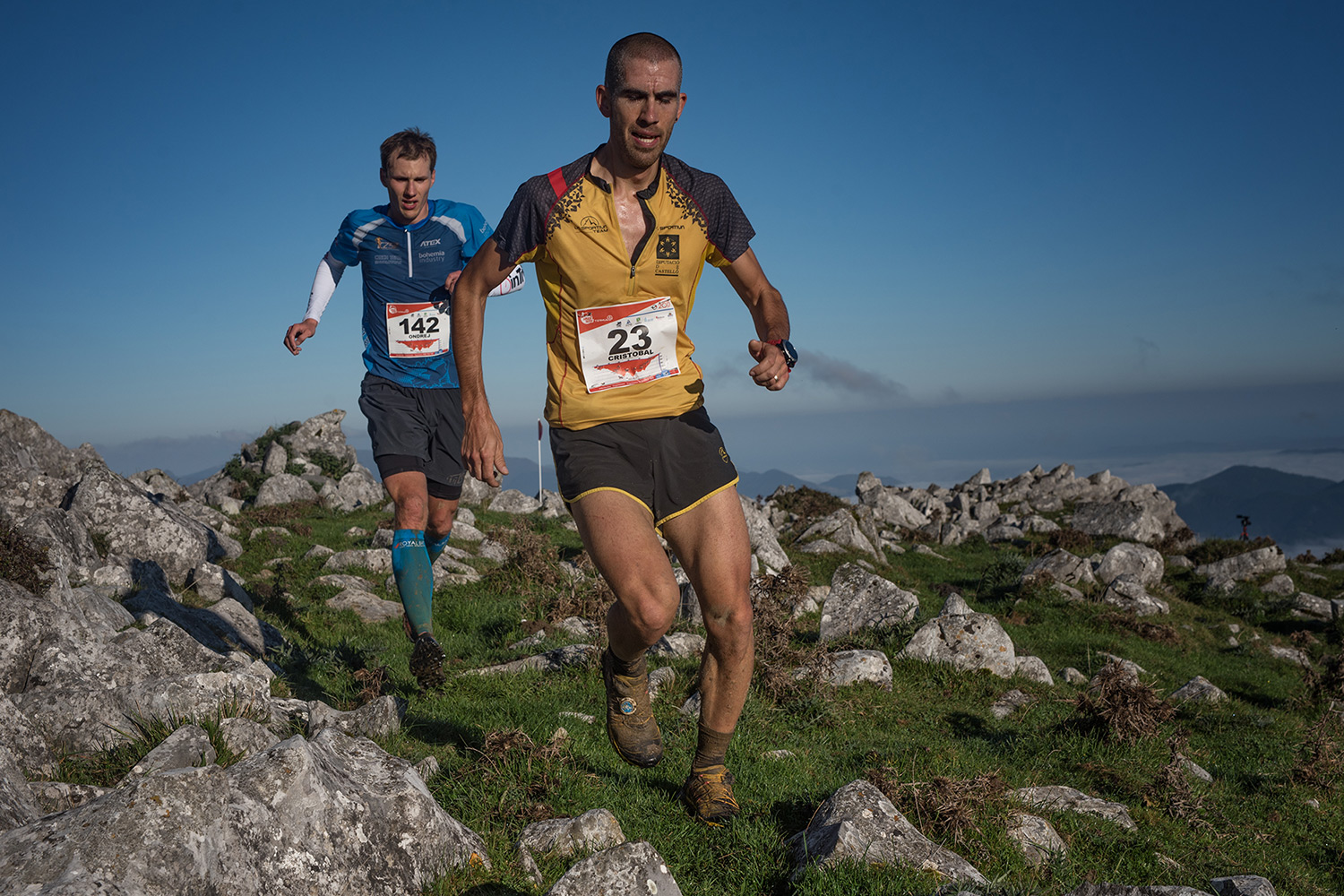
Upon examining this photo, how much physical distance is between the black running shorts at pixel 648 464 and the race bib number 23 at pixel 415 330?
3.21 m

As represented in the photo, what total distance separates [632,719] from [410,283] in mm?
4377

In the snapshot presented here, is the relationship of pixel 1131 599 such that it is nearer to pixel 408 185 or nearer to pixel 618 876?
pixel 408 185

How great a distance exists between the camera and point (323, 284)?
7.30 meters

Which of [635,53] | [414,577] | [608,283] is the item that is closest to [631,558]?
[608,283]

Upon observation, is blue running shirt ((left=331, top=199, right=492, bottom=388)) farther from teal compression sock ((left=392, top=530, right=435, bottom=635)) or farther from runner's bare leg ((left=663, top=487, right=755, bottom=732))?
runner's bare leg ((left=663, top=487, right=755, bottom=732))

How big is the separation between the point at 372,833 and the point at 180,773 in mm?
679

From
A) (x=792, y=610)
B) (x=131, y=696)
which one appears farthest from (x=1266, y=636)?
(x=131, y=696)

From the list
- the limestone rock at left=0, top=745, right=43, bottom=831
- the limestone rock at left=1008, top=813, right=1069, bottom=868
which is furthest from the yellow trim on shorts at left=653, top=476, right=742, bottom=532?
the limestone rock at left=0, top=745, right=43, bottom=831

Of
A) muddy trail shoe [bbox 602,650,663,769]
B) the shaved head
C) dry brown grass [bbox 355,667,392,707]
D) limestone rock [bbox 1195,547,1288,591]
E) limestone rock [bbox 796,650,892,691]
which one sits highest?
the shaved head

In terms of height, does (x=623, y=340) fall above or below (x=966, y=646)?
above

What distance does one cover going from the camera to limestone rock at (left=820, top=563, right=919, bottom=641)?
8.56 meters

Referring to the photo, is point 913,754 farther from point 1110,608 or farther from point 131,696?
point 1110,608

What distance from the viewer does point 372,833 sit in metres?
2.99

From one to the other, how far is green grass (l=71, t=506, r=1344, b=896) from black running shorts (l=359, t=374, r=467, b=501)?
158 centimetres
